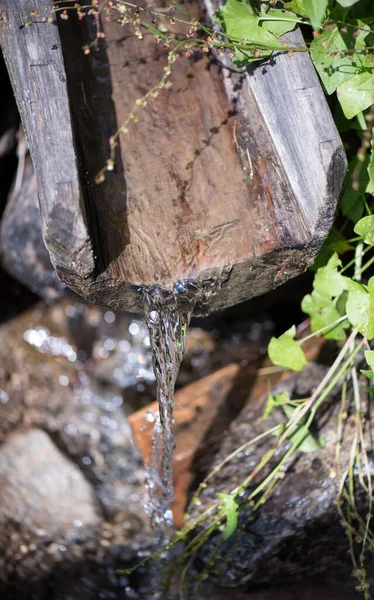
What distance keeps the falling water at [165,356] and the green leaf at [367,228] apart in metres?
0.38

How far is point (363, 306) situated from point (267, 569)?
1.01 m

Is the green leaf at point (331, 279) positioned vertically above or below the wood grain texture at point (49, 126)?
below

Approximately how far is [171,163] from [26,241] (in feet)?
4.44

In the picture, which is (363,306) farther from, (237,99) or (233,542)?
(233,542)

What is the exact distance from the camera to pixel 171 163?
1.92 metres

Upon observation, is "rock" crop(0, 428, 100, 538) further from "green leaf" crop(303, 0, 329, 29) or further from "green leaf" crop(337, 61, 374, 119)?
"green leaf" crop(303, 0, 329, 29)

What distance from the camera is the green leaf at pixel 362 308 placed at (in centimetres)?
164

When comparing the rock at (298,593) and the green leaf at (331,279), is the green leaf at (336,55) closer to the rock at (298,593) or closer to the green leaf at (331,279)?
the green leaf at (331,279)

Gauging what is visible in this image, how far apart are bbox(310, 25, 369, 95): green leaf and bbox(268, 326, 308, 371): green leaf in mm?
736

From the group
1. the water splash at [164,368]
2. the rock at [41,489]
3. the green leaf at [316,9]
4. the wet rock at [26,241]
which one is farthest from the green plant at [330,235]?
the wet rock at [26,241]

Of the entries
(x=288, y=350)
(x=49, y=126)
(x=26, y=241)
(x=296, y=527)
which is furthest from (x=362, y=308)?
(x=26, y=241)

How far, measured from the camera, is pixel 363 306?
165 centimetres

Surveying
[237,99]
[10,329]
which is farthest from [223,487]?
[10,329]

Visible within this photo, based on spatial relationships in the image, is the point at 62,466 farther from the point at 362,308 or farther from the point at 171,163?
the point at 362,308
